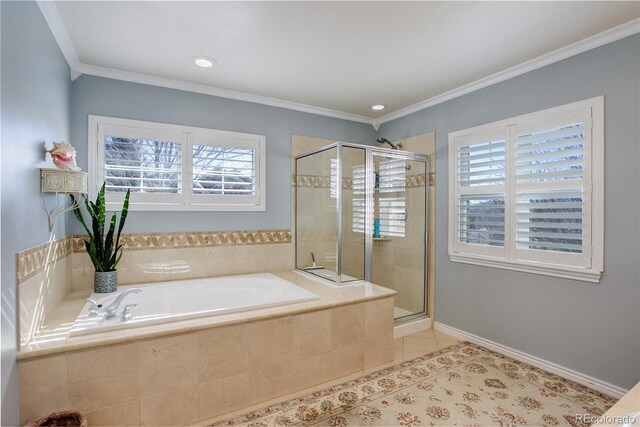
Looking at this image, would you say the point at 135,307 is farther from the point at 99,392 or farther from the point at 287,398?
the point at 287,398

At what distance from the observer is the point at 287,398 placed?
6.98ft

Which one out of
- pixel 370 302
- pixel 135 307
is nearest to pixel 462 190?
pixel 370 302

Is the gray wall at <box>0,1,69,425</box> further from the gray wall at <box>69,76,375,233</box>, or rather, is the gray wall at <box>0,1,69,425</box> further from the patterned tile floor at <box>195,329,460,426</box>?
the patterned tile floor at <box>195,329,460,426</box>

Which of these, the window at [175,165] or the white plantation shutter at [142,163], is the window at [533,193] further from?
the white plantation shutter at [142,163]

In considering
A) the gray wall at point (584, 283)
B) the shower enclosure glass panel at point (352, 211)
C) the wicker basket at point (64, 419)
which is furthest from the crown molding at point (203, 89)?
the wicker basket at point (64, 419)

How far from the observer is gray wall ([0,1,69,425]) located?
1395 mm

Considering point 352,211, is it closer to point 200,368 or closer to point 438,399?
point 438,399

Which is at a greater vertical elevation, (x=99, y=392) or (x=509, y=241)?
(x=509, y=241)

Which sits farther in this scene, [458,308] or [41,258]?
[458,308]

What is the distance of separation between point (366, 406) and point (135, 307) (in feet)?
5.94

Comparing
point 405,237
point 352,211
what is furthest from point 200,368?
point 405,237

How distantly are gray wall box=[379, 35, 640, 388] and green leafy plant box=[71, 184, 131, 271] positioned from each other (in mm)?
3121
